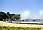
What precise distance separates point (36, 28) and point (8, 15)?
2.29 meters

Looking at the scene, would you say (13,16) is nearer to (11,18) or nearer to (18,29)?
(11,18)

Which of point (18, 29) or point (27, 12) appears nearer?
point (18, 29)

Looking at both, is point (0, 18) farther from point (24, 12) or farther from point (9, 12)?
point (24, 12)

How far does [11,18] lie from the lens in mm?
5496

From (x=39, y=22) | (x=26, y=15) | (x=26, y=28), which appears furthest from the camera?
(x=26, y=15)

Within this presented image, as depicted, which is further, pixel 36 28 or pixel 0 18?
pixel 0 18

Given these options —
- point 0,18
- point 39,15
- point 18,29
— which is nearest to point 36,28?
point 18,29

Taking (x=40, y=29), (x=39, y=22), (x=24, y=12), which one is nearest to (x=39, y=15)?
(x=39, y=22)

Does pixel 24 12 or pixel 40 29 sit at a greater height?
pixel 24 12

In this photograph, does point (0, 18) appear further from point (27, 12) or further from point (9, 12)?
point (27, 12)

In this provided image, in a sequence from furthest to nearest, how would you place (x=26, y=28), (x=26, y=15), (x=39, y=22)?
(x=26, y=15)
(x=39, y=22)
(x=26, y=28)

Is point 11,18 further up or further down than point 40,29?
further up

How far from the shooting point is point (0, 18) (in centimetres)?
540

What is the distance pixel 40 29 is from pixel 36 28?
0.15m
